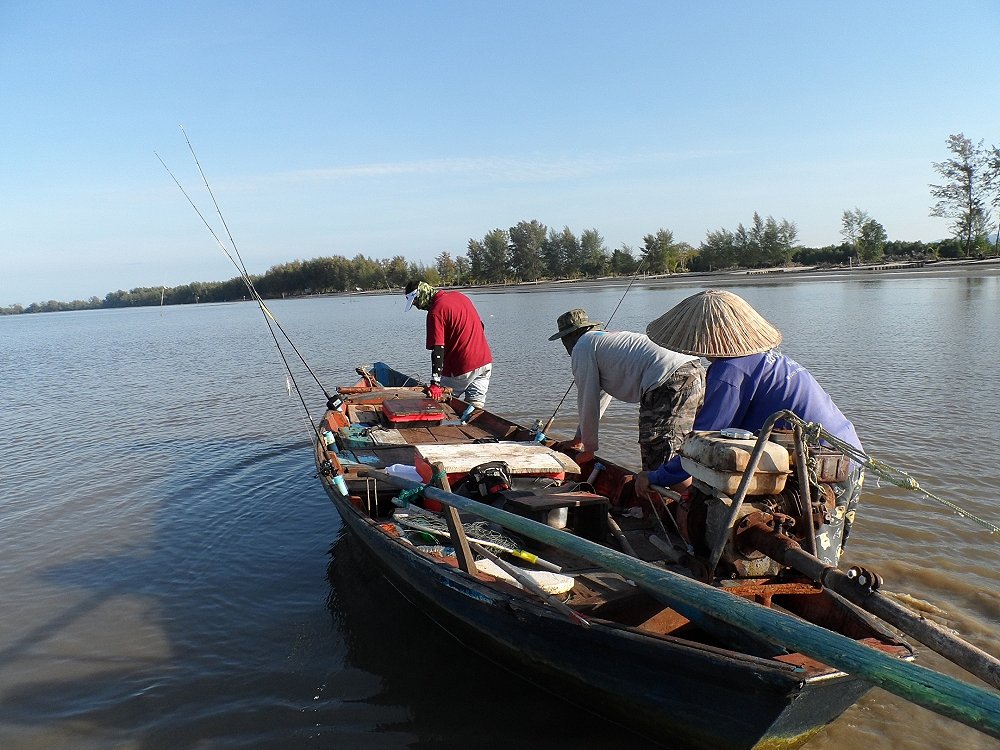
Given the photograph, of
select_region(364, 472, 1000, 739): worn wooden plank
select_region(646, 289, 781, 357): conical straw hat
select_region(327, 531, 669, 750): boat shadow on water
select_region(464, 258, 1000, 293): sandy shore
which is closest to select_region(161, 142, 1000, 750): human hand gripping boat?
select_region(364, 472, 1000, 739): worn wooden plank

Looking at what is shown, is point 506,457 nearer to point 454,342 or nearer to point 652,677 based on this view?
point 652,677

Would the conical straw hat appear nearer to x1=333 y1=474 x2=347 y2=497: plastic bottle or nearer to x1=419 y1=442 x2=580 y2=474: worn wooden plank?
x1=419 y1=442 x2=580 y2=474: worn wooden plank

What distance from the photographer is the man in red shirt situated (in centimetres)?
860

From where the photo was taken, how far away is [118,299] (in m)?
145

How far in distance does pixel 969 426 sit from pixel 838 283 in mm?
36758

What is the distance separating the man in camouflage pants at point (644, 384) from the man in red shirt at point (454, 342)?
11.0 ft

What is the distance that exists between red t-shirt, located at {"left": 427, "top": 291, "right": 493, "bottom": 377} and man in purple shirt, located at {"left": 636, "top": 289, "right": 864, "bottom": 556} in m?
4.81

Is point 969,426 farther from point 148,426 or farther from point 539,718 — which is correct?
point 148,426

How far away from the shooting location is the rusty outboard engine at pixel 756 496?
10.4 feet

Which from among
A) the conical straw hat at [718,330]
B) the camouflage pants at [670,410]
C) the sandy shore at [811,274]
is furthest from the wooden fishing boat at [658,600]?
the sandy shore at [811,274]

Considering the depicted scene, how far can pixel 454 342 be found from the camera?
8914 millimetres

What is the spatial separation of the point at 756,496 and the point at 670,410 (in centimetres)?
185

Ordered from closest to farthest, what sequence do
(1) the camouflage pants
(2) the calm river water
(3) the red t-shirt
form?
(2) the calm river water < (1) the camouflage pants < (3) the red t-shirt

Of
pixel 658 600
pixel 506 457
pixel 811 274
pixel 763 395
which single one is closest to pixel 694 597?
pixel 658 600
